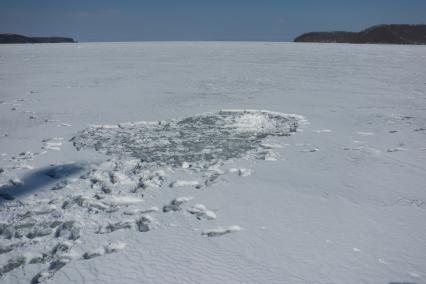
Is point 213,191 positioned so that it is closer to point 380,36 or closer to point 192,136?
point 192,136

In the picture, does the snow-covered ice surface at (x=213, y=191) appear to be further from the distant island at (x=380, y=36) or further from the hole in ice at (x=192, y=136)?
the distant island at (x=380, y=36)

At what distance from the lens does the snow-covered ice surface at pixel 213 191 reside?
1.93m

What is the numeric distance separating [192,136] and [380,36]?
31644mm

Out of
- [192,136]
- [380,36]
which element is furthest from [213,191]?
[380,36]

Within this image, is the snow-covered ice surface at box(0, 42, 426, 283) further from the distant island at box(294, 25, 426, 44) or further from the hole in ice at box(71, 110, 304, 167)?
the distant island at box(294, 25, 426, 44)

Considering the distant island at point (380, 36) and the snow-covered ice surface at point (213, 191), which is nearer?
the snow-covered ice surface at point (213, 191)

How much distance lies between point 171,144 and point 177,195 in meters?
1.15

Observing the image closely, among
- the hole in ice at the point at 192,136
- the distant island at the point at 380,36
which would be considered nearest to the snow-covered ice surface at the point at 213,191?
A: the hole in ice at the point at 192,136

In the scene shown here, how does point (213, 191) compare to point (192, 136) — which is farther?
point (192, 136)

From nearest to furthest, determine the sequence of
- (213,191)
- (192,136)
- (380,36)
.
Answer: (213,191), (192,136), (380,36)

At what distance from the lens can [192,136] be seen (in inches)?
162

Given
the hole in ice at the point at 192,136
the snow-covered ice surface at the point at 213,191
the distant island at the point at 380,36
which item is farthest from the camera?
the distant island at the point at 380,36

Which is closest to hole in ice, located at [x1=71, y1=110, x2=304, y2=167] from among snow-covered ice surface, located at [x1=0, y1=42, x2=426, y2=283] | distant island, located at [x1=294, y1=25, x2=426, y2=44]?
snow-covered ice surface, located at [x1=0, y1=42, x2=426, y2=283]

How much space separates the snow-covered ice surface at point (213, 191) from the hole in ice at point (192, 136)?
0.08 feet
